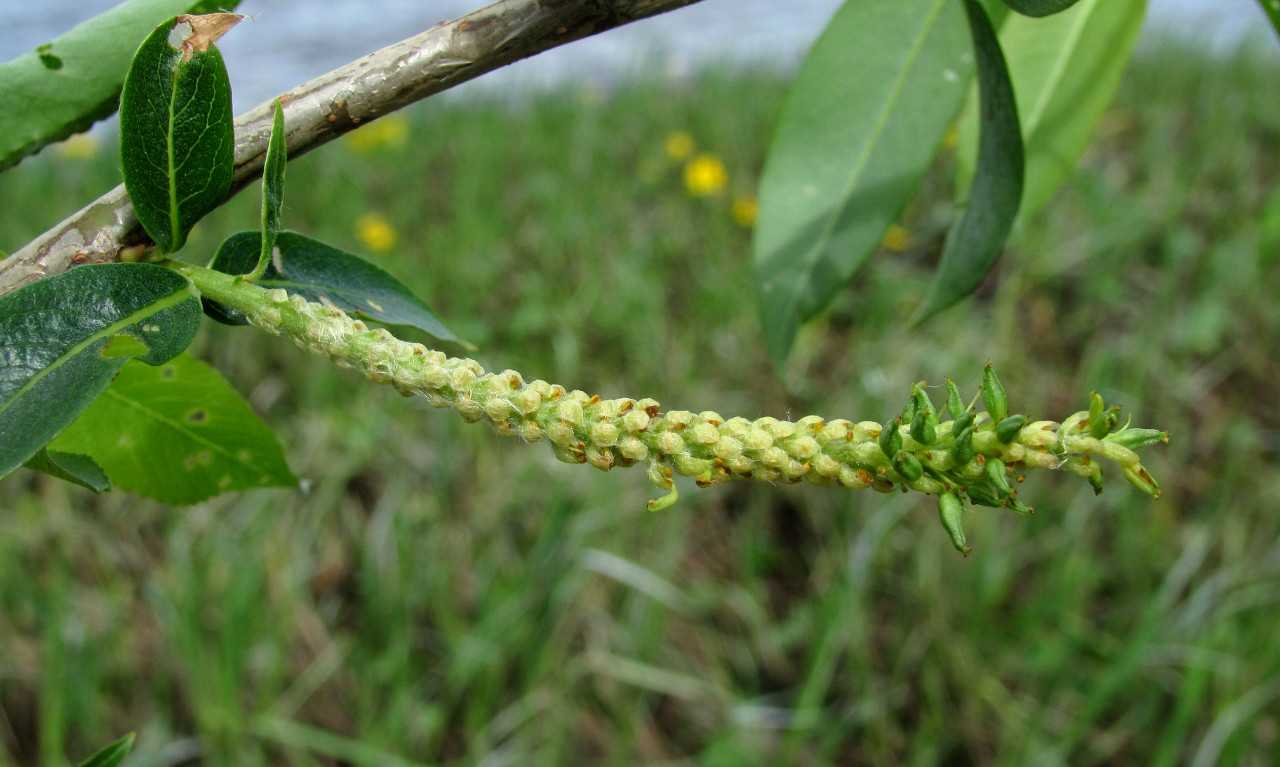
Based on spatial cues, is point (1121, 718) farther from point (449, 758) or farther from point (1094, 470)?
point (1094, 470)

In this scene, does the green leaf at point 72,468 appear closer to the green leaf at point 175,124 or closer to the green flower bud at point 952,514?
the green leaf at point 175,124

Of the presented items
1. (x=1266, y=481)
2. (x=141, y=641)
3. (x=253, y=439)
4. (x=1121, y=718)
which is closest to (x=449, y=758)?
(x=141, y=641)

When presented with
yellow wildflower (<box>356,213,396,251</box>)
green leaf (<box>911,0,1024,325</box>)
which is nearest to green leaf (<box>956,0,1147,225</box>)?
green leaf (<box>911,0,1024,325</box>)

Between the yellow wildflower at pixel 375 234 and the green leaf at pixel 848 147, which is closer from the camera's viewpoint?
the green leaf at pixel 848 147

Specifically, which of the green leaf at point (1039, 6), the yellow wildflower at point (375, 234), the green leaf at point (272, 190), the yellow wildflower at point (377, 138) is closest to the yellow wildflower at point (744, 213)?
the yellow wildflower at point (375, 234)

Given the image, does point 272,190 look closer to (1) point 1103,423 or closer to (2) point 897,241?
(1) point 1103,423

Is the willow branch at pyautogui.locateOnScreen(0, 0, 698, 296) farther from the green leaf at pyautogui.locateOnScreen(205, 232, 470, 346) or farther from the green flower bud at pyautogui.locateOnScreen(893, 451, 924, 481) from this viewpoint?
the green flower bud at pyautogui.locateOnScreen(893, 451, 924, 481)
